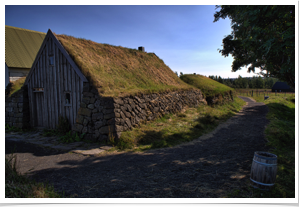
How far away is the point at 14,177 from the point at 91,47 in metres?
10.6

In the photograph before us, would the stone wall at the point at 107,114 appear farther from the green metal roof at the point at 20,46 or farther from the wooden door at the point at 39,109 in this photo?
the green metal roof at the point at 20,46

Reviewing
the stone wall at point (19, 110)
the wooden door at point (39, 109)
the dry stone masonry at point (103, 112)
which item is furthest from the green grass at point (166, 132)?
the stone wall at point (19, 110)

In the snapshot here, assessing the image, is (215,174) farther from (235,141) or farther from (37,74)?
(37,74)

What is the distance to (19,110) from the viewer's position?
1209 centimetres

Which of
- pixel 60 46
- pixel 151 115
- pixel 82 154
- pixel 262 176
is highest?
pixel 60 46

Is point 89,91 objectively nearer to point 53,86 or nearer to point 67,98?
point 67,98

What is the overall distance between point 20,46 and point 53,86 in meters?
14.1

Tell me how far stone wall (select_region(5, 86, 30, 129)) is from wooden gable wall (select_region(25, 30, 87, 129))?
32cm

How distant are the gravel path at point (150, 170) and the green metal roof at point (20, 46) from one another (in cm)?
1458

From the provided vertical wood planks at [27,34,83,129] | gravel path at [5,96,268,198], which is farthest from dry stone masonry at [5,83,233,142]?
gravel path at [5,96,268,198]

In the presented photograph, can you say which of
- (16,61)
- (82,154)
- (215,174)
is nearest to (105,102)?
(82,154)

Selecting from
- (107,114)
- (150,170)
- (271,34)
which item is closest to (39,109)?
(107,114)

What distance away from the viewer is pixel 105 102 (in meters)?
8.70

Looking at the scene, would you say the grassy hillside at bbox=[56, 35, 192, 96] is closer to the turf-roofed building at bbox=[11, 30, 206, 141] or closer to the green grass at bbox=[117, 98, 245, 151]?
the turf-roofed building at bbox=[11, 30, 206, 141]
